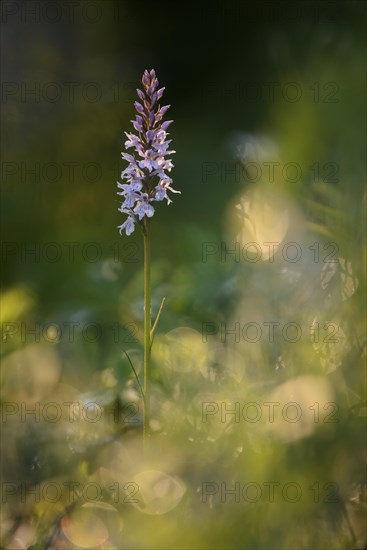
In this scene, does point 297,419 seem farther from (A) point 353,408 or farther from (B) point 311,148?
(B) point 311,148

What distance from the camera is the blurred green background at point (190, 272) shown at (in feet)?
1.59

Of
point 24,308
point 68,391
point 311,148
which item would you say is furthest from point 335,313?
point 24,308

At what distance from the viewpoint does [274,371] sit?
21.1 inches

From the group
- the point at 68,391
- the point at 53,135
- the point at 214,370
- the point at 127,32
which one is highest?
the point at 127,32

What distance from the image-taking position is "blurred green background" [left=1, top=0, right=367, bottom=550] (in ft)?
1.59

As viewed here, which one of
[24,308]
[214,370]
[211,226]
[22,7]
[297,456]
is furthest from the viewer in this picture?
[22,7]

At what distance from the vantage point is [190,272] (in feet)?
3.45

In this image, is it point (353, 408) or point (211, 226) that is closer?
point (353, 408)

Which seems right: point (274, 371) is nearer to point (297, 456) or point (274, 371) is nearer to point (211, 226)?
point (297, 456)

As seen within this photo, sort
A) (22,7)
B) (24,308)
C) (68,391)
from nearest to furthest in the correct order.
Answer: (68,391)
(24,308)
(22,7)

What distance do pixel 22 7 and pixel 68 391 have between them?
3.14ft

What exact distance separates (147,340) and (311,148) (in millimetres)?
246

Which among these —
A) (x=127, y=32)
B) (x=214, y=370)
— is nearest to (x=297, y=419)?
(x=214, y=370)

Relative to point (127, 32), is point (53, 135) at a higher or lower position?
lower
